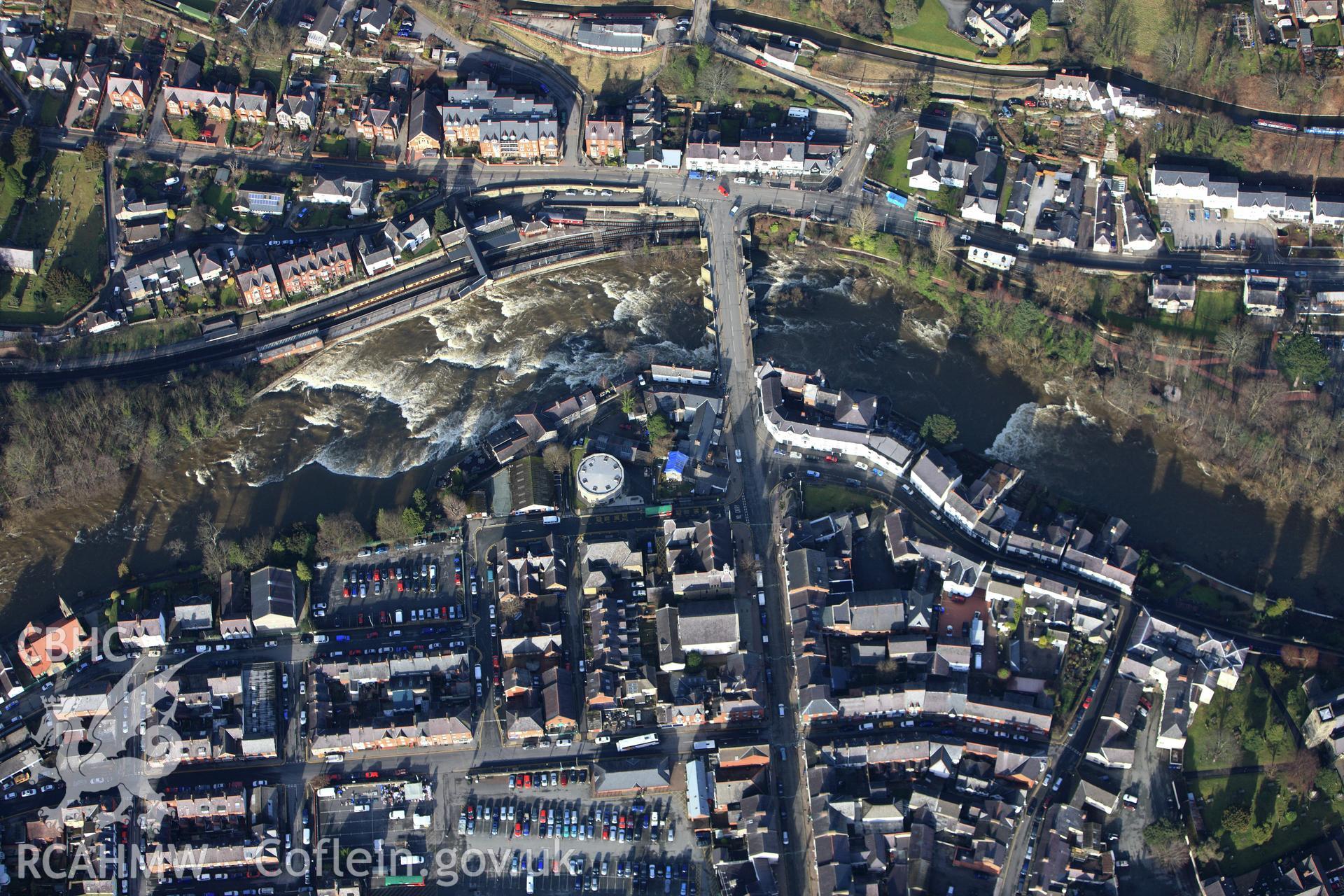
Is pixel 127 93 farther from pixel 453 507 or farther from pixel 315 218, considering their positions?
pixel 453 507

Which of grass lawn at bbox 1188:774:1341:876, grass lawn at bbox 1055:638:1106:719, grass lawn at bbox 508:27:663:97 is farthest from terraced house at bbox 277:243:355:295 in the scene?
grass lawn at bbox 1188:774:1341:876

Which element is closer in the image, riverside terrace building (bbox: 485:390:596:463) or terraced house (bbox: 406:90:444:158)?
riverside terrace building (bbox: 485:390:596:463)

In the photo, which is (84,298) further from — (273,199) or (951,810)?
(951,810)

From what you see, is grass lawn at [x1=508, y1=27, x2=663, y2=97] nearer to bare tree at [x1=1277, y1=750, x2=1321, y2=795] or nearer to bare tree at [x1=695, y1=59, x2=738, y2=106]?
bare tree at [x1=695, y1=59, x2=738, y2=106]

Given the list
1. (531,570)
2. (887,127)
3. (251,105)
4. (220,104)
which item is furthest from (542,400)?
(220,104)

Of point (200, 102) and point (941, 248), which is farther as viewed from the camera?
point (200, 102)

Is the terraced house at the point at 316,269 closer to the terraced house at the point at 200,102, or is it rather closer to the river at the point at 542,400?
the river at the point at 542,400
